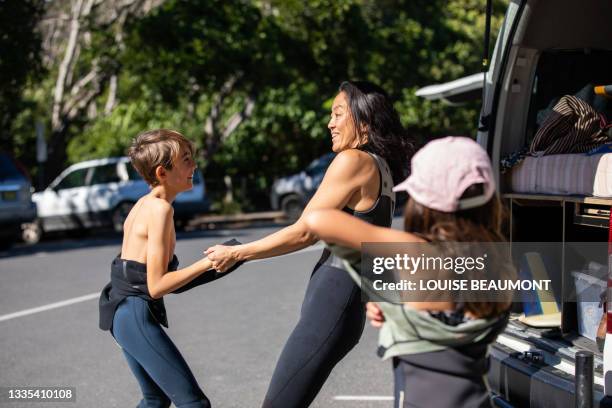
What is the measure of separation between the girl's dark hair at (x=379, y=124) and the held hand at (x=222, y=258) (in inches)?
26.7

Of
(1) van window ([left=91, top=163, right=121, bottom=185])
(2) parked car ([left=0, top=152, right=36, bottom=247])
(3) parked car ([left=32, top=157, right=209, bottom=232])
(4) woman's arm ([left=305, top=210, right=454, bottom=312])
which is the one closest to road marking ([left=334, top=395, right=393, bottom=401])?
(4) woman's arm ([left=305, top=210, right=454, bottom=312])

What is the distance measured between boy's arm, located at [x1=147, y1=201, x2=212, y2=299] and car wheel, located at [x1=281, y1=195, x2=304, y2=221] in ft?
57.9

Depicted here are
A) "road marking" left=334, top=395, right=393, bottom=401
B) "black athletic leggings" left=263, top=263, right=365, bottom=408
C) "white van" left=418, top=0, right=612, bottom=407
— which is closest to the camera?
"black athletic leggings" left=263, top=263, right=365, bottom=408

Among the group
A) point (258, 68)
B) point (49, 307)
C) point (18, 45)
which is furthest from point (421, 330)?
point (258, 68)

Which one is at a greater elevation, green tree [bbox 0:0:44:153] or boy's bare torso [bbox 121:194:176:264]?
green tree [bbox 0:0:44:153]

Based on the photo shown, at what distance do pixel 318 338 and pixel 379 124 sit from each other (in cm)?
90

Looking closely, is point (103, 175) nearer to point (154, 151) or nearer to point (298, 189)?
point (298, 189)

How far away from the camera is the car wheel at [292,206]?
21.2m

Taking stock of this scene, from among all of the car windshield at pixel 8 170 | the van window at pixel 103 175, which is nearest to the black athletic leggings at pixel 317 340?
the car windshield at pixel 8 170

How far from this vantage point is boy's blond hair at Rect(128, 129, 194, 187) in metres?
3.54

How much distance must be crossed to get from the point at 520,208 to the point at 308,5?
58.3 feet

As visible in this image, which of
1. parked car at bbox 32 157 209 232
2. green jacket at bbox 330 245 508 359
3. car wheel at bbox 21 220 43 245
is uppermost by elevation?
green jacket at bbox 330 245 508 359

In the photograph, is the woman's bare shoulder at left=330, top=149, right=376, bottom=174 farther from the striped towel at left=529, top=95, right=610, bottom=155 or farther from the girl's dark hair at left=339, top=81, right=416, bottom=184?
the striped towel at left=529, top=95, right=610, bottom=155

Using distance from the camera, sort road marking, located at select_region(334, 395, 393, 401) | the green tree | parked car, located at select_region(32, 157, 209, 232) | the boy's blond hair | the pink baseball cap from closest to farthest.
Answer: the pink baseball cap → the boy's blond hair → road marking, located at select_region(334, 395, 393, 401) → the green tree → parked car, located at select_region(32, 157, 209, 232)
